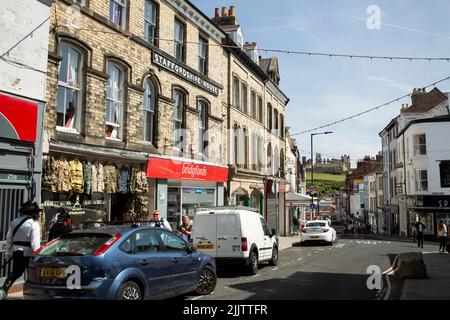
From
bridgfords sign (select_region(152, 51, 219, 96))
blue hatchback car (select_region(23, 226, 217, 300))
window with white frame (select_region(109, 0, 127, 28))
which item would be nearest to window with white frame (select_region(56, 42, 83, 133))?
window with white frame (select_region(109, 0, 127, 28))

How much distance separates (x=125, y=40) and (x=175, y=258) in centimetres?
956

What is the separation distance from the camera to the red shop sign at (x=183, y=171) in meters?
15.9

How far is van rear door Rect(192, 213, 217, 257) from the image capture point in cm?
1300

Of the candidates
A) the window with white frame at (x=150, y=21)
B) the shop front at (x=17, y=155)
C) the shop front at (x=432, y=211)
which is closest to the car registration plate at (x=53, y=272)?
the shop front at (x=17, y=155)

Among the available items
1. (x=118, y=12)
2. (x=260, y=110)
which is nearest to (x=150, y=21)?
(x=118, y=12)

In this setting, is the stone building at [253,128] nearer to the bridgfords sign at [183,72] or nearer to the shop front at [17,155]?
the bridgfords sign at [183,72]

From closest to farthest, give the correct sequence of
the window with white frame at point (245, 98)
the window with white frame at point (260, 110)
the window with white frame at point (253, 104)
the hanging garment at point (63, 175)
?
the hanging garment at point (63, 175) < the window with white frame at point (245, 98) < the window with white frame at point (253, 104) < the window with white frame at point (260, 110)

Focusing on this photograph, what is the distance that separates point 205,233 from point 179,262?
4.91 metres

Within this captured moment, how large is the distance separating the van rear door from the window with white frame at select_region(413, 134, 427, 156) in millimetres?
32332

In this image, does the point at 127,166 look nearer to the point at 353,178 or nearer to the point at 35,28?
the point at 35,28

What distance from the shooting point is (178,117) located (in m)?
18.8

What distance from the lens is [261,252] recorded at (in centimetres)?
1393

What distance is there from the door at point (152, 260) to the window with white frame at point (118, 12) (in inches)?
377

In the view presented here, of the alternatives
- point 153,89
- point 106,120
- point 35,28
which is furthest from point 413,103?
point 35,28
